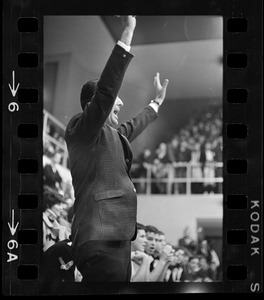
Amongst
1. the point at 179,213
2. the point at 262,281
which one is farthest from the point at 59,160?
the point at 262,281

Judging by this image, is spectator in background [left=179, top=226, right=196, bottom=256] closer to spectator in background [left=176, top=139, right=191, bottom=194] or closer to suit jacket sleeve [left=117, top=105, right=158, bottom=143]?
spectator in background [left=176, top=139, right=191, bottom=194]

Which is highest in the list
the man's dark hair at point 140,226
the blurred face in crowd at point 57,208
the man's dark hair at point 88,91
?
the man's dark hair at point 88,91

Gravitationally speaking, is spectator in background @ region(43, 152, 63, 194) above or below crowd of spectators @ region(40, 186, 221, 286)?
above

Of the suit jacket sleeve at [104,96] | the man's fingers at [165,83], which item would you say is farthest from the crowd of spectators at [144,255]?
the man's fingers at [165,83]

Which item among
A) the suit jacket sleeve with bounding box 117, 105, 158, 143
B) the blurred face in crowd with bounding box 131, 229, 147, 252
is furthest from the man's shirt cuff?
the blurred face in crowd with bounding box 131, 229, 147, 252

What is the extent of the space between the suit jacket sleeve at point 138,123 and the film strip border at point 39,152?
0.39 meters

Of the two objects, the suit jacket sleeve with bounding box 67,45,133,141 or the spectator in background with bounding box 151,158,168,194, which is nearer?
the suit jacket sleeve with bounding box 67,45,133,141

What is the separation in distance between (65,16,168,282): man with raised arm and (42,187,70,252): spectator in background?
78mm

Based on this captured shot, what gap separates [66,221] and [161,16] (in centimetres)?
118

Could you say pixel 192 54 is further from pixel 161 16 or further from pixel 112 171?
pixel 112 171

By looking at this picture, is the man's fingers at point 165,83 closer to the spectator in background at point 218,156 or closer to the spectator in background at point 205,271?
the spectator in background at point 218,156

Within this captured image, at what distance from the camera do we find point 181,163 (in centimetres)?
668

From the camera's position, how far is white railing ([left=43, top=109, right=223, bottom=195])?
21.6 feet

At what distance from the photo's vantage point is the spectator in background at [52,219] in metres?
6.59
